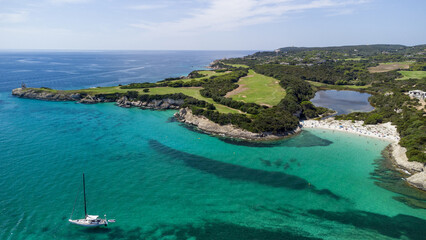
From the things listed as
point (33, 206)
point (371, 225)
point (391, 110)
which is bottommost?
point (371, 225)

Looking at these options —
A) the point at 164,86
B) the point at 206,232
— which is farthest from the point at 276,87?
the point at 206,232

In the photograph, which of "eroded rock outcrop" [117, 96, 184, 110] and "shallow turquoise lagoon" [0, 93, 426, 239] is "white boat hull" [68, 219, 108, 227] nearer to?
"shallow turquoise lagoon" [0, 93, 426, 239]

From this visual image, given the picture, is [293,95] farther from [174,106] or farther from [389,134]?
[174,106]

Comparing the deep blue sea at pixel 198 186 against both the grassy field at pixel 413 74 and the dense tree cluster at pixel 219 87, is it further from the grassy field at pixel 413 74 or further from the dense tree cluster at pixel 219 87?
the grassy field at pixel 413 74

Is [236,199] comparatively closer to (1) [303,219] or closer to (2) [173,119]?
(1) [303,219]

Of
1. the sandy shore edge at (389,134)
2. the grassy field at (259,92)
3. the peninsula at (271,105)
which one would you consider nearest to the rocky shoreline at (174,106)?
the peninsula at (271,105)

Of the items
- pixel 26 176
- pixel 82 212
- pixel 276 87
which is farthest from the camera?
pixel 276 87
